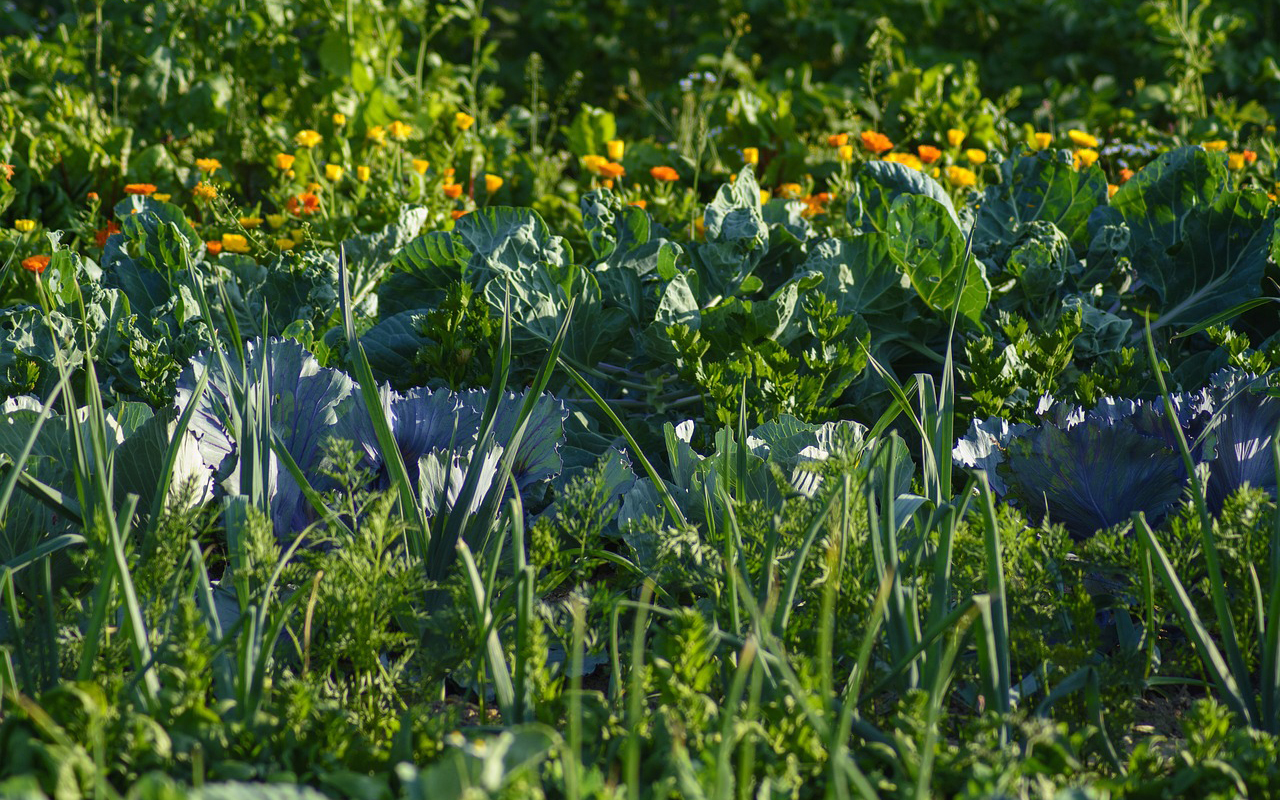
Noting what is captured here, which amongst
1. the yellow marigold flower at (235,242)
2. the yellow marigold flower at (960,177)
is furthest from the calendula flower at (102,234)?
the yellow marigold flower at (960,177)

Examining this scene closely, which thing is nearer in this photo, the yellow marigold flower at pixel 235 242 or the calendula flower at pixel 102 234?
the yellow marigold flower at pixel 235 242

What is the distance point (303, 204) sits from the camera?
8.58 feet

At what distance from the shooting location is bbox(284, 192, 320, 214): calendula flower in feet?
8.47

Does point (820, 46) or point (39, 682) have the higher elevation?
point (820, 46)

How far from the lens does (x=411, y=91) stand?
3.81 meters

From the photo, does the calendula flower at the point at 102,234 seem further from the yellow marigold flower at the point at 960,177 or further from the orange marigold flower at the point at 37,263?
the yellow marigold flower at the point at 960,177

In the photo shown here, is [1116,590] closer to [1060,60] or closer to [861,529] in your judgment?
[861,529]

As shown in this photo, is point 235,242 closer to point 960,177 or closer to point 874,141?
point 874,141

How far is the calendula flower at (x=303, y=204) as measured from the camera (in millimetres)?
2582

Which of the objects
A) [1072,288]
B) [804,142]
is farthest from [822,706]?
[804,142]

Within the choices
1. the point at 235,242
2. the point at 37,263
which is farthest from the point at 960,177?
the point at 37,263

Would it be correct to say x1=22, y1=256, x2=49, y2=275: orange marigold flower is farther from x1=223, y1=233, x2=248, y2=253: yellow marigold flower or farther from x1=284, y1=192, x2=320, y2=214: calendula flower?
x1=284, y1=192, x2=320, y2=214: calendula flower

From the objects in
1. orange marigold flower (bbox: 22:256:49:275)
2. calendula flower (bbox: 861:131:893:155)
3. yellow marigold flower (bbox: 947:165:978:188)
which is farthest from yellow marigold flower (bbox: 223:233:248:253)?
yellow marigold flower (bbox: 947:165:978:188)

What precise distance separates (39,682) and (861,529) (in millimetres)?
958
